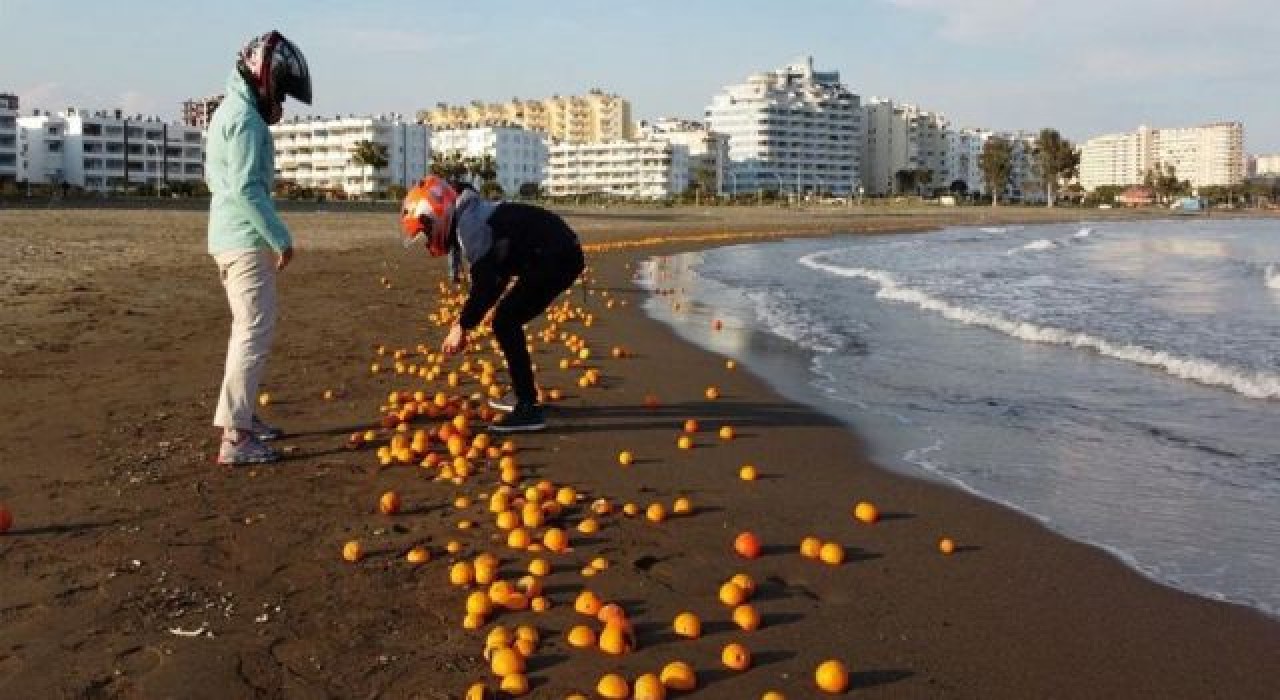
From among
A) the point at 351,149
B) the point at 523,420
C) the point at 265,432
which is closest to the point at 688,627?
the point at 523,420

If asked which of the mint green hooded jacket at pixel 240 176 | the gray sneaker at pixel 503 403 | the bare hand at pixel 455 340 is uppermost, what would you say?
the mint green hooded jacket at pixel 240 176

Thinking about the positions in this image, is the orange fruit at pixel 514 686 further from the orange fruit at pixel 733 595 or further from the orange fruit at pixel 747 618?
the orange fruit at pixel 733 595

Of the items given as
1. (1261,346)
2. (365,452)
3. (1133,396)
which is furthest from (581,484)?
(1261,346)

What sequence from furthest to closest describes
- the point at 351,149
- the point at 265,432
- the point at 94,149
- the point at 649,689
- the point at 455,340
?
1. the point at 351,149
2. the point at 94,149
3. the point at 265,432
4. the point at 455,340
5. the point at 649,689

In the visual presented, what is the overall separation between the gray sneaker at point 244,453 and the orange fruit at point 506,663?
384 cm

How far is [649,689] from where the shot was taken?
12.5ft

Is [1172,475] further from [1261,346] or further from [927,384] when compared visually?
[1261,346]

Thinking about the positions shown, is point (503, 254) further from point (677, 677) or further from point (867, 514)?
point (677, 677)

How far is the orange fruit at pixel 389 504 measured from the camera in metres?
6.14

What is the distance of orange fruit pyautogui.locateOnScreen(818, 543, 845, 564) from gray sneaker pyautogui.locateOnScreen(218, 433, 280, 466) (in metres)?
4.00

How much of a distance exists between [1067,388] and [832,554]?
6667mm

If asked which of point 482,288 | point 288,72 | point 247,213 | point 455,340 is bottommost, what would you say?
point 455,340

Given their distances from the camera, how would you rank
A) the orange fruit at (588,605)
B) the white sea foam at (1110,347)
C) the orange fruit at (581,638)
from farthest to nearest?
1. the white sea foam at (1110,347)
2. the orange fruit at (588,605)
3. the orange fruit at (581,638)

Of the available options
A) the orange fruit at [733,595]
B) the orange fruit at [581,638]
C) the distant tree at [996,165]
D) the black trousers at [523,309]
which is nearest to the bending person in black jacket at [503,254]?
the black trousers at [523,309]
